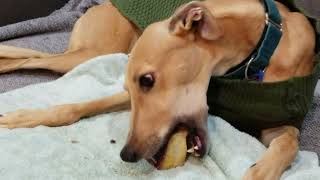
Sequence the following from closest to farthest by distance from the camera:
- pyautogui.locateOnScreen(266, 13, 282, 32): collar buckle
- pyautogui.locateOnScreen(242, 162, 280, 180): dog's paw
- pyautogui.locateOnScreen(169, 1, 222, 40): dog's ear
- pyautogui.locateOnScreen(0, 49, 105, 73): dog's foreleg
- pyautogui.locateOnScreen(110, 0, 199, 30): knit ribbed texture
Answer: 1. pyautogui.locateOnScreen(242, 162, 280, 180): dog's paw
2. pyautogui.locateOnScreen(169, 1, 222, 40): dog's ear
3. pyautogui.locateOnScreen(266, 13, 282, 32): collar buckle
4. pyautogui.locateOnScreen(110, 0, 199, 30): knit ribbed texture
5. pyautogui.locateOnScreen(0, 49, 105, 73): dog's foreleg

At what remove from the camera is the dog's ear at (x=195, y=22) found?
5.11 feet

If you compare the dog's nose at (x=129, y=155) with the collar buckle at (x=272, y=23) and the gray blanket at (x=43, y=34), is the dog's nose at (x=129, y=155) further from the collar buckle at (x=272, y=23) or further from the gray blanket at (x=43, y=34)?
the gray blanket at (x=43, y=34)

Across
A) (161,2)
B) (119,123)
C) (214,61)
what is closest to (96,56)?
(161,2)

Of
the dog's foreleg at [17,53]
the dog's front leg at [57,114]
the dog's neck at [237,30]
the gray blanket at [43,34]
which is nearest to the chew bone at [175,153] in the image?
the dog's neck at [237,30]

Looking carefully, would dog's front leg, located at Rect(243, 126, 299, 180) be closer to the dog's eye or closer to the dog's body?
the dog's body

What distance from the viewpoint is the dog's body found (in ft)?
4.97

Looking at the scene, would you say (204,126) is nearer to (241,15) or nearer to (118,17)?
(241,15)

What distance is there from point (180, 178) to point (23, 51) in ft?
3.56

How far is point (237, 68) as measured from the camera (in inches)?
66.7

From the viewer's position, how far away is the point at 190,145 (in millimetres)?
1584

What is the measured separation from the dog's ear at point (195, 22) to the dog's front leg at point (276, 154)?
361 millimetres

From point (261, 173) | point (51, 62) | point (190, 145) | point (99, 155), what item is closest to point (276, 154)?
point (261, 173)

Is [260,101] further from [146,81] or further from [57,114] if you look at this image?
[57,114]

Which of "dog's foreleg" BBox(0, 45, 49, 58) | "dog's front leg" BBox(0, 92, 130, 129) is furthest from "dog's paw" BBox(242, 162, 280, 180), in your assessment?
"dog's foreleg" BBox(0, 45, 49, 58)
